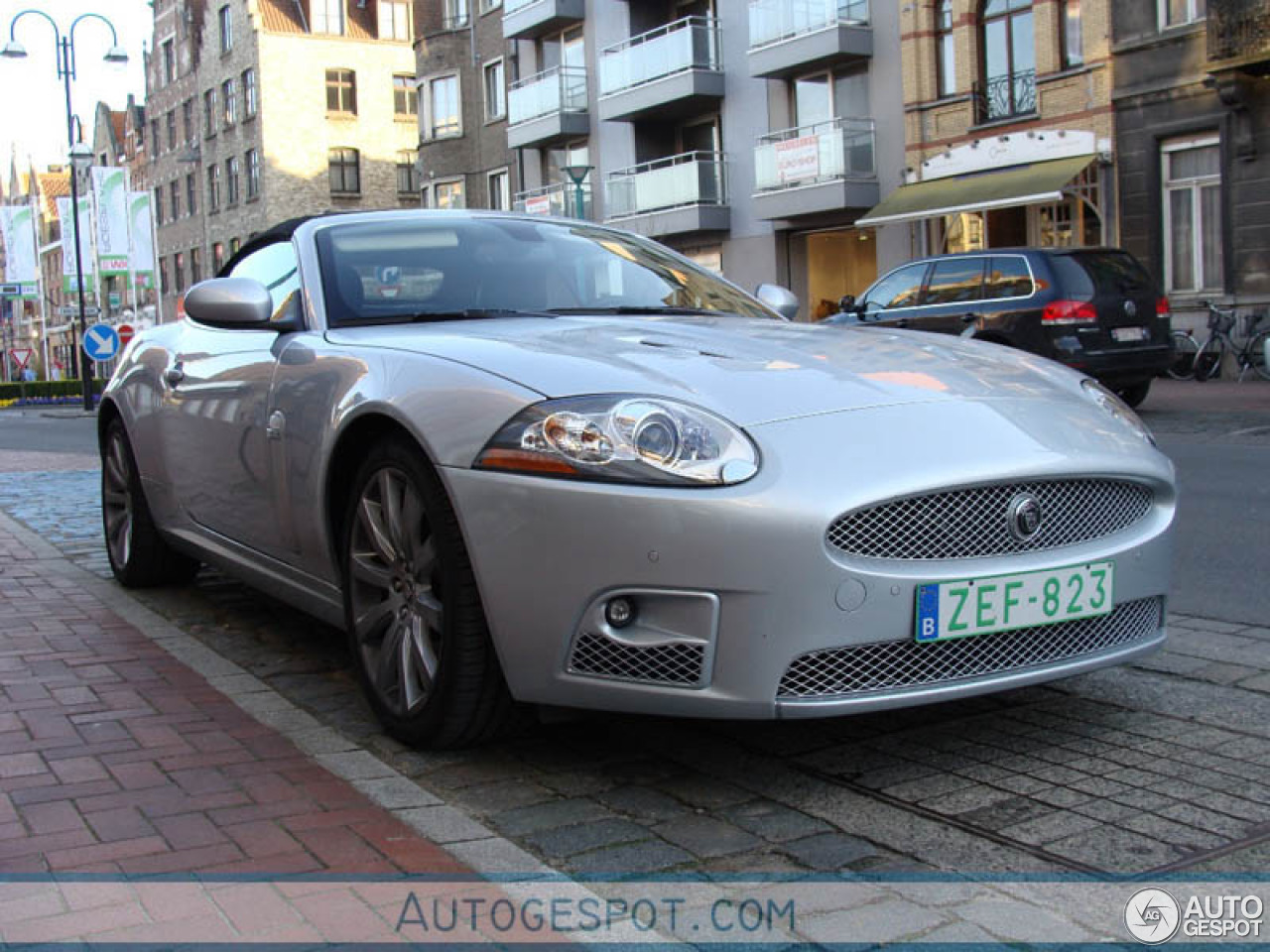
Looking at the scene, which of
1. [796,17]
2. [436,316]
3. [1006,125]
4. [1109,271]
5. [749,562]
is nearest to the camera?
[749,562]

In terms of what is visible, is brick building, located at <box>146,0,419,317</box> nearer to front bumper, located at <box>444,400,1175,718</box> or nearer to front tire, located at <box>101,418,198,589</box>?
front tire, located at <box>101,418,198,589</box>

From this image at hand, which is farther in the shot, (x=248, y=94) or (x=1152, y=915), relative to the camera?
(x=248, y=94)

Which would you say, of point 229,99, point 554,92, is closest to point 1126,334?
point 554,92

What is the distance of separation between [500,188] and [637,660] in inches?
1527

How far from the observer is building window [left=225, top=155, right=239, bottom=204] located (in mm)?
56028

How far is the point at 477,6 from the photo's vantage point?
4088 cm

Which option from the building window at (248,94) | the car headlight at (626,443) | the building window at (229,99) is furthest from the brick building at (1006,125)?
the building window at (229,99)

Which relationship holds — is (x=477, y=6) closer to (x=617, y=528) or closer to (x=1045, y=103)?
(x=1045, y=103)

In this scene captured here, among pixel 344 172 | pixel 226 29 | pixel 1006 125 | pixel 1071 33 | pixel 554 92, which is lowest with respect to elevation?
pixel 1006 125

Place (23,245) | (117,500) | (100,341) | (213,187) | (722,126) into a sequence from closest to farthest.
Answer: (117,500) → (100,341) → (722,126) → (23,245) → (213,187)

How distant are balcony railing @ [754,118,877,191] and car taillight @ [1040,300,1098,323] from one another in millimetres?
12661

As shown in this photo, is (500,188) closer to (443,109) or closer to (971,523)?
(443,109)

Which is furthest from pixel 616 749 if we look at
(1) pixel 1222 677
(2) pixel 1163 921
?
(1) pixel 1222 677

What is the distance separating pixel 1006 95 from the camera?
2439cm
